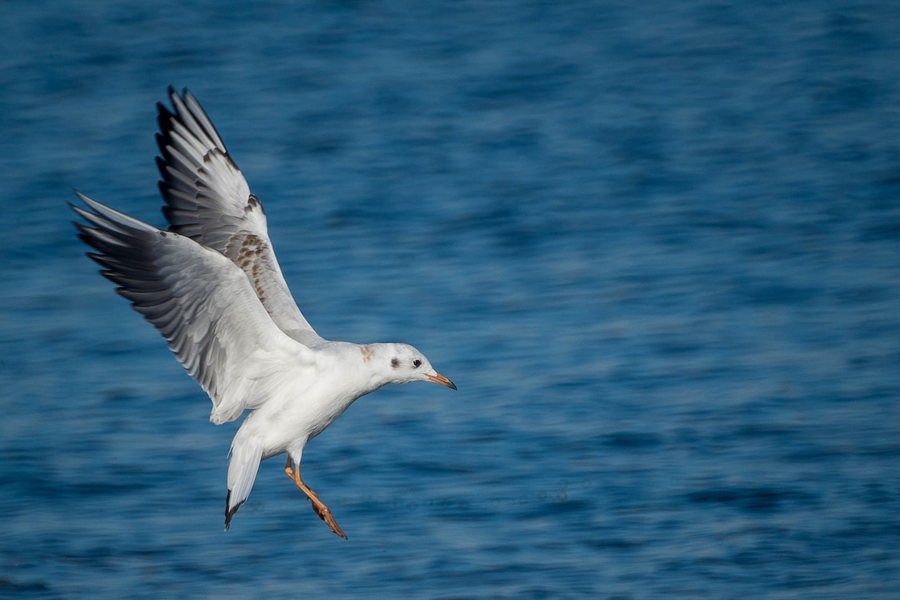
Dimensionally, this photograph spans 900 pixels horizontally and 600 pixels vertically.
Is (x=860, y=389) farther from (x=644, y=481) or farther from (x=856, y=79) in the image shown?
(x=856, y=79)

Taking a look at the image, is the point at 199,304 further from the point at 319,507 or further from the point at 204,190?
the point at 204,190

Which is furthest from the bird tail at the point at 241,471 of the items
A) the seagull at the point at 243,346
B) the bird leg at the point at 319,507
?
the bird leg at the point at 319,507

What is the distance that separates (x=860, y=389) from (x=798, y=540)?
181 cm

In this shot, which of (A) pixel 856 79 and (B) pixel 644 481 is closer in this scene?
(B) pixel 644 481

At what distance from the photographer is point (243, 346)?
7.00 m

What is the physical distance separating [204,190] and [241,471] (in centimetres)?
173

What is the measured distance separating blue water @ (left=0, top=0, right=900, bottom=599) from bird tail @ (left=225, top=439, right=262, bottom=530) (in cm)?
116

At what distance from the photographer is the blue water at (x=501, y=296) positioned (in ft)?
27.5

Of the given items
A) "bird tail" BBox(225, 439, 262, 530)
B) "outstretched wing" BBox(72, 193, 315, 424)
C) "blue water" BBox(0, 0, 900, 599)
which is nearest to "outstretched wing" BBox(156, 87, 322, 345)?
"outstretched wing" BBox(72, 193, 315, 424)

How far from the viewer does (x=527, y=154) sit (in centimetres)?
1392

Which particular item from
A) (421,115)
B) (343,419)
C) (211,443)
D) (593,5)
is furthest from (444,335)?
(593,5)

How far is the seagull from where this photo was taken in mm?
6766

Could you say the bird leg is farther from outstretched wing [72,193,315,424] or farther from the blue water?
the blue water

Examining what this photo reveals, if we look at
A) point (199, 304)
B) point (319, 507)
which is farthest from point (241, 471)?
point (199, 304)
